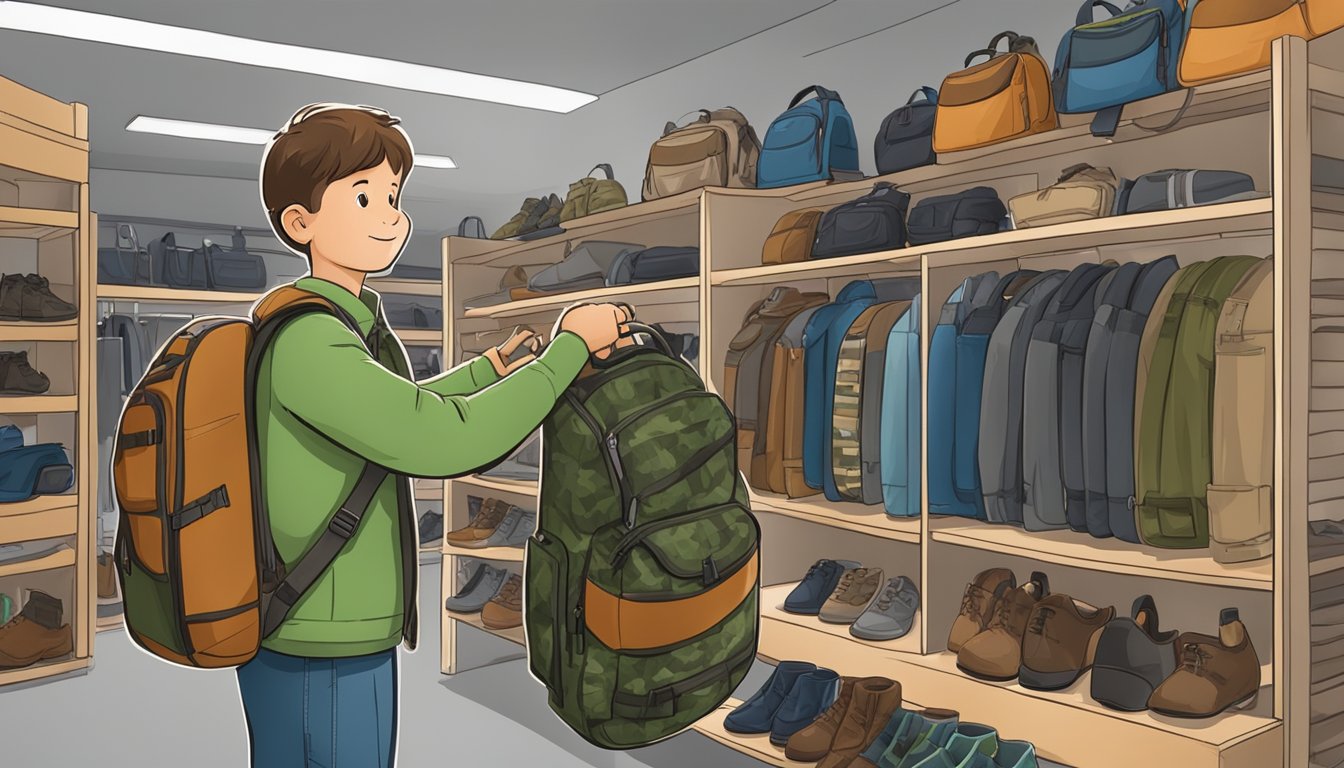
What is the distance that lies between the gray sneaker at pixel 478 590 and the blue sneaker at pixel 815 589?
5.19ft

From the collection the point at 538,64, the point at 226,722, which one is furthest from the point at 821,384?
the point at 226,722

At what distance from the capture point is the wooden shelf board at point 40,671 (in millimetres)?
3779

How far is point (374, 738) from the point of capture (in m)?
1.37

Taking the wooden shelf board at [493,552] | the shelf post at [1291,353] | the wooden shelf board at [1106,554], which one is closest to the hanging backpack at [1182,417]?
the wooden shelf board at [1106,554]

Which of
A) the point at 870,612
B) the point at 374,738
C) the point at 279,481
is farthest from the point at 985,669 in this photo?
the point at 279,481

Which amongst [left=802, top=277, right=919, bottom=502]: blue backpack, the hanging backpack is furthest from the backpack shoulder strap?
[left=802, top=277, right=919, bottom=502]: blue backpack

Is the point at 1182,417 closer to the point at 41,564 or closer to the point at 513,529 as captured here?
the point at 513,529

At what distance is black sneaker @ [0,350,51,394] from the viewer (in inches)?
152

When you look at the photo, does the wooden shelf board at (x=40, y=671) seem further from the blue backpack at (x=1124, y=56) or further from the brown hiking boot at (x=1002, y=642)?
the blue backpack at (x=1124, y=56)

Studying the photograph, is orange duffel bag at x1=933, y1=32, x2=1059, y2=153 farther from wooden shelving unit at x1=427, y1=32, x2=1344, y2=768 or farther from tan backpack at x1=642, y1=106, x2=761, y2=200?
tan backpack at x1=642, y1=106, x2=761, y2=200

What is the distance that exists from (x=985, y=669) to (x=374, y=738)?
149cm

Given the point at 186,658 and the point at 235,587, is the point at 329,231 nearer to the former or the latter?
the point at 235,587

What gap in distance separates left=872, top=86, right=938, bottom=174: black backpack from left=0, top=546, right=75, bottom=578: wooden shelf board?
358 centimetres

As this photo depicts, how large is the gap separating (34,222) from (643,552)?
→ 351 cm
